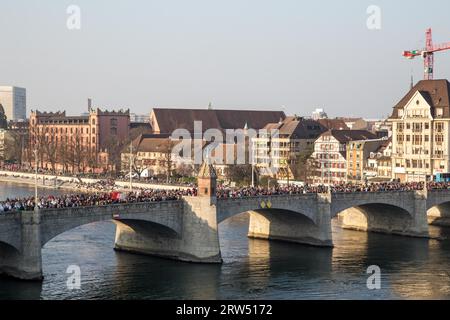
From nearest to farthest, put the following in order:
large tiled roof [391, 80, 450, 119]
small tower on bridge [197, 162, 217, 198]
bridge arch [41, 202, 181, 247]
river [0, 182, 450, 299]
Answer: river [0, 182, 450, 299], bridge arch [41, 202, 181, 247], small tower on bridge [197, 162, 217, 198], large tiled roof [391, 80, 450, 119]

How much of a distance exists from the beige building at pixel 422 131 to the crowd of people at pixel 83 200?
64837 mm

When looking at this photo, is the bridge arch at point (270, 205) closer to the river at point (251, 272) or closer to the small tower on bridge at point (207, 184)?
the small tower on bridge at point (207, 184)

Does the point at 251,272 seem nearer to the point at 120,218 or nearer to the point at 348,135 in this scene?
the point at 120,218

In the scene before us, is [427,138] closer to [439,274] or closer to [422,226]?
[422,226]

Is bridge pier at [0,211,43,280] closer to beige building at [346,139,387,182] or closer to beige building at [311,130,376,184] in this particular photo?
beige building at [346,139,387,182]

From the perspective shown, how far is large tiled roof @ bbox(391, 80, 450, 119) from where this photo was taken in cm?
14188

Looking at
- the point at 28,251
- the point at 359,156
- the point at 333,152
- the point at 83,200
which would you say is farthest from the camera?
the point at 333,152

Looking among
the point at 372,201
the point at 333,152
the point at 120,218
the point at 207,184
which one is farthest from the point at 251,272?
the point at 333,152

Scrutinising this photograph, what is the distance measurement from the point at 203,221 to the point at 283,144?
101 meters

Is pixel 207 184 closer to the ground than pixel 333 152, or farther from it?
closer to the ground

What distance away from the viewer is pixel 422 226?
356 ft

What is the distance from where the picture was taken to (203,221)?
277 ft

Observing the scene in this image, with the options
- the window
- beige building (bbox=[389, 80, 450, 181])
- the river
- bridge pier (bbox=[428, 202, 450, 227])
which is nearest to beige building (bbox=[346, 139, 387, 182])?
beige building (bbox=[389, 80, 450, 181])
